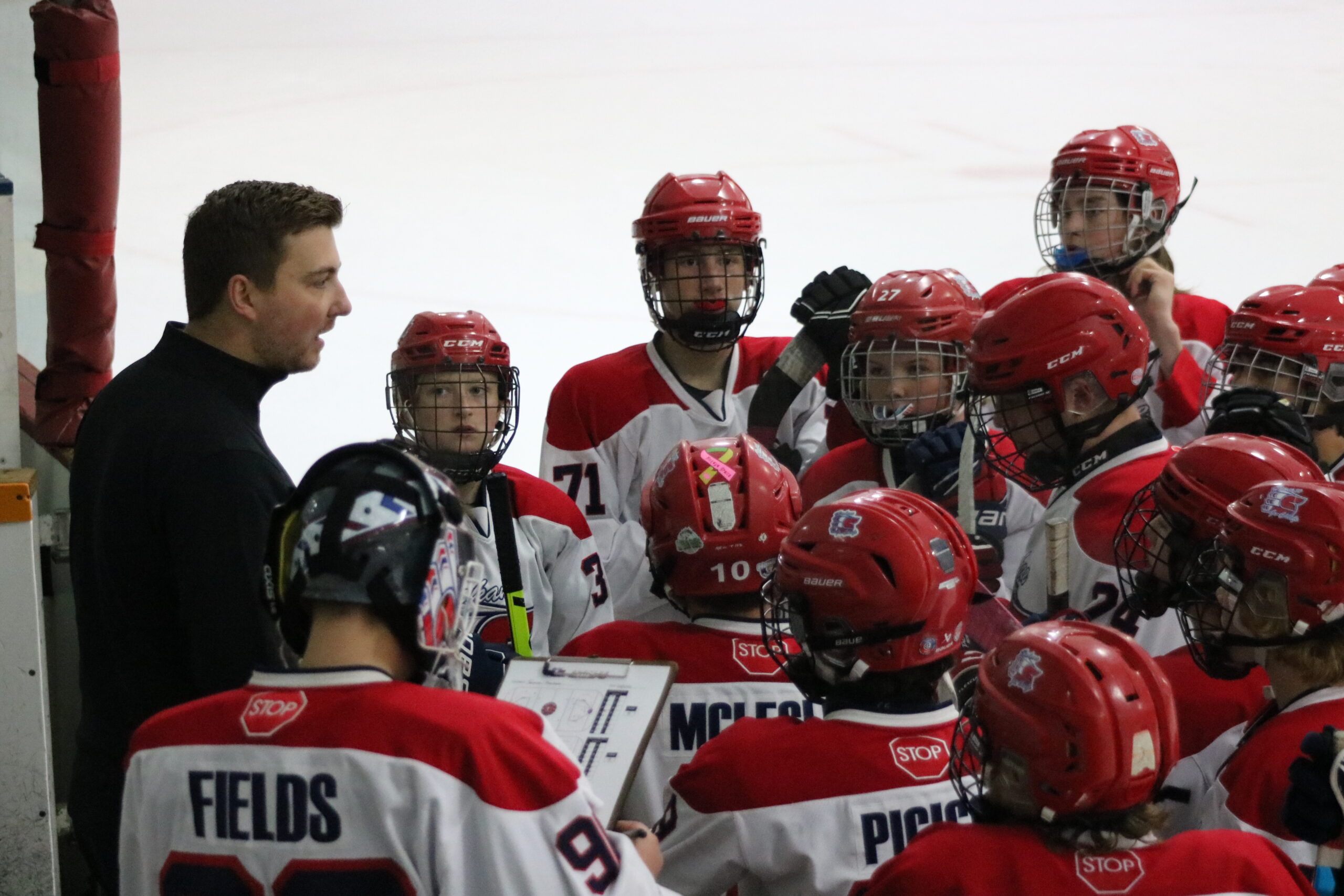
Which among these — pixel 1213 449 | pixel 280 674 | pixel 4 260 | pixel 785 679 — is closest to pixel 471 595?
pixel 280 674

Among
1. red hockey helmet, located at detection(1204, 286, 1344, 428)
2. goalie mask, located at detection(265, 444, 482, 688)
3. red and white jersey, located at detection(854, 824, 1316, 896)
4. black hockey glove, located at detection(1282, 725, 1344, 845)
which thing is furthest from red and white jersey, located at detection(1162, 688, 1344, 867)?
red hockey helmet, located at detection(1204, 286, 1344, 428)

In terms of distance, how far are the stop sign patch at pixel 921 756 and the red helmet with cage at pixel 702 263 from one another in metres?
1.45

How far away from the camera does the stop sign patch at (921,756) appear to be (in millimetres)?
1555

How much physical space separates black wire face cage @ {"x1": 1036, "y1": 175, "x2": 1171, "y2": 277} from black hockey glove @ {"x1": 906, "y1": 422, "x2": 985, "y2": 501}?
29.3 inches

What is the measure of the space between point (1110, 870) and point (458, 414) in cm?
156

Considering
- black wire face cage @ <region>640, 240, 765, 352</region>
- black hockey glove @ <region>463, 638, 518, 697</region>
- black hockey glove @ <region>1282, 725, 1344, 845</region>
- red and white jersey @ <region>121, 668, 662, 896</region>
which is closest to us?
red and white jersey @ <region>121, 668, 662, 896</region>

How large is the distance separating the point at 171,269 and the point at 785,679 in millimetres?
3371

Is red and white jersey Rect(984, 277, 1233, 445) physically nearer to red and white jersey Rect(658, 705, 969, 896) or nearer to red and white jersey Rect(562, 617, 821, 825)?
red and white jersey Rect(562, 617, 821, 825)

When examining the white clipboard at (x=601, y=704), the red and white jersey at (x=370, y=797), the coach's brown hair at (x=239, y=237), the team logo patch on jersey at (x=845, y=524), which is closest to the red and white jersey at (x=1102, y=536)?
the team logo patch on jersey at (x=845, y=524)

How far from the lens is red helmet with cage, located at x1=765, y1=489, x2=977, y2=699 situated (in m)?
1.60

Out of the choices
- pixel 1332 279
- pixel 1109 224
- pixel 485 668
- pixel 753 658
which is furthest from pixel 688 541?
pixel 1332 279

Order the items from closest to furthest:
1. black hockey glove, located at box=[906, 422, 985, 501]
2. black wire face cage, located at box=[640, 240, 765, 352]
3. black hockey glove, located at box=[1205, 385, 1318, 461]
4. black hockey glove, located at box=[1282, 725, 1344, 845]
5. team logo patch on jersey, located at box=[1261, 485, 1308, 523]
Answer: black hockey glove, located at box=[1282, 725, 1344, 845] → team logo patch on jersey, located at box=[1261, 485, 1308, 523] → black hockey glove, located at box=[1205, 385, 1318, 461] → black hockey glove, located at box=[906, 422, 985, 501] → black wire face cage, located at box=[640, 240, 765, 352]

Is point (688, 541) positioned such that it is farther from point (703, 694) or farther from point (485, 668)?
point (485, 668)

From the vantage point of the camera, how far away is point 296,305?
6.27ft
